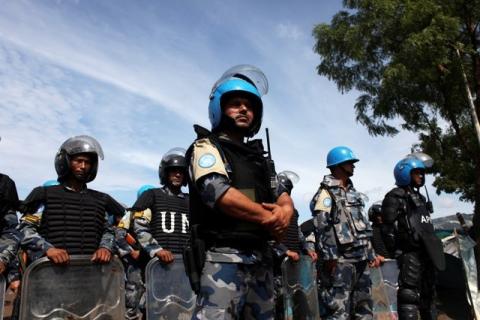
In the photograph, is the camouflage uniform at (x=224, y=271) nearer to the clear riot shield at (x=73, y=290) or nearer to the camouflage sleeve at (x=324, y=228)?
the clear riot shield at (x=73, y=290)

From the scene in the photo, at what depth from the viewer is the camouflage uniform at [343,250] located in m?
4.56

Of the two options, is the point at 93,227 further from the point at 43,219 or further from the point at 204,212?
the point at 204,212

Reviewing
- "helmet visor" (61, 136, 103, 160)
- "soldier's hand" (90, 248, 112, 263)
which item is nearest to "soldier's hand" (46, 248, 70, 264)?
"soldier's hand" (90, 248, 112, 263)

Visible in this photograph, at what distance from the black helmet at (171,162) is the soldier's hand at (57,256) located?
2.12m

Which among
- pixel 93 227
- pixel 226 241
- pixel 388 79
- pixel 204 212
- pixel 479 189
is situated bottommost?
pixel 226 241

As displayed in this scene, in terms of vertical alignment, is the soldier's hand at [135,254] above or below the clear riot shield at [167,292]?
above

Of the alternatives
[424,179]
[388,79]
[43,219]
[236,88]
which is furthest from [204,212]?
[388,79]

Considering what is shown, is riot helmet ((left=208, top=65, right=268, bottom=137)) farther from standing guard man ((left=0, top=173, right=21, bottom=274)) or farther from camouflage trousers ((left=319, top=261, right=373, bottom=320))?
camouflage trousers ((left=319, top=261, right=373, bottom=320))

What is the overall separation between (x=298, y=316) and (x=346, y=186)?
5.81 ft

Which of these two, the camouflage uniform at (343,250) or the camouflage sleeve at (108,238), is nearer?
the camouflage sleeve at (108,238)

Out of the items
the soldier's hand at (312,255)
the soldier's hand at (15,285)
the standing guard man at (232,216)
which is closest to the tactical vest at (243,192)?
the standing guard man at (232,216)

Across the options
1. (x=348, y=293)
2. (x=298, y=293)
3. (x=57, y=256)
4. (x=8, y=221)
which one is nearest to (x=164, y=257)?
(x=57, y=256)

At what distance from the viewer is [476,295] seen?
632 cm

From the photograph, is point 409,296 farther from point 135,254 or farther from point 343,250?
point 135,254
